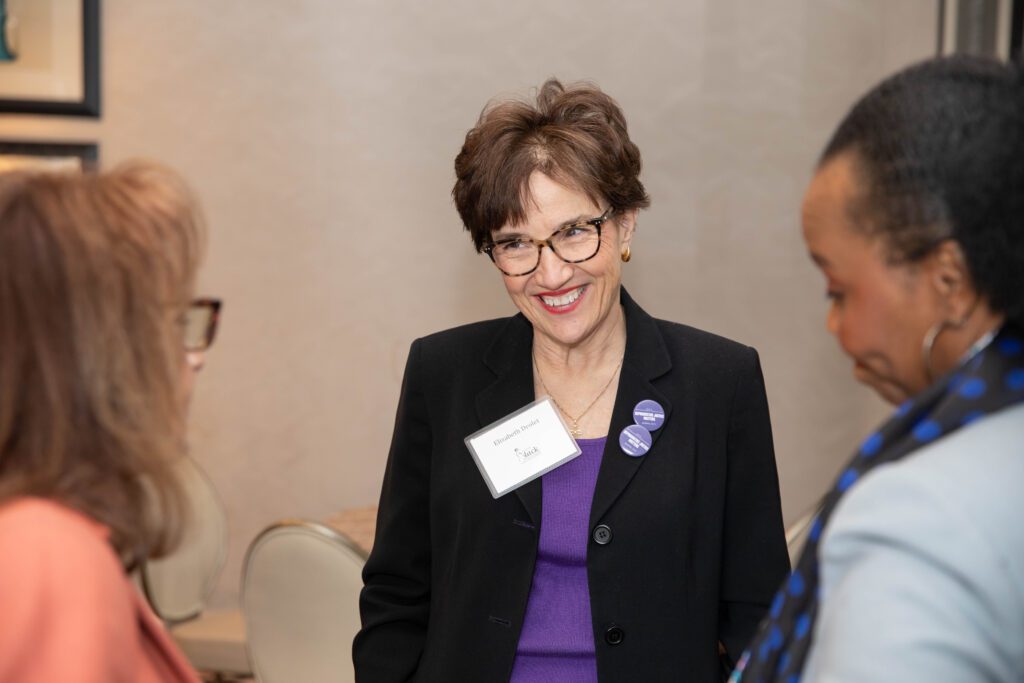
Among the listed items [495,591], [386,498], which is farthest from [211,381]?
[495,591]

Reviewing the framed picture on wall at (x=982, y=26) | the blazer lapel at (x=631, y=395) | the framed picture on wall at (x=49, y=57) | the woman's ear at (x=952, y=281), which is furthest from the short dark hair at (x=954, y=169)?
the framed picture on wall at (x=49, y=57)

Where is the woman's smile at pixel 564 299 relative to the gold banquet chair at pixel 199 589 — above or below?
above

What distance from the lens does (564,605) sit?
6.72ft

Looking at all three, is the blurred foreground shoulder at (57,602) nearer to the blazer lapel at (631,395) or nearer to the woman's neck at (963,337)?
the woman's neck at (963,337)

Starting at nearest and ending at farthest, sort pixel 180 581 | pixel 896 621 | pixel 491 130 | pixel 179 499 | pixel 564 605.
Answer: pixel 896 621 < pixel 179 499 < pixel 564 605 < pixel 491 130 < pixel 180 581

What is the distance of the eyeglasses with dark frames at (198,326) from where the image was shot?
4.38 feet

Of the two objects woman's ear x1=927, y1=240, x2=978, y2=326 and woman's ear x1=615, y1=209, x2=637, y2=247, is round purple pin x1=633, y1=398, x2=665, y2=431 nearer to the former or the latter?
woman's ear x1=615, y1=209, x2=637, y2=247

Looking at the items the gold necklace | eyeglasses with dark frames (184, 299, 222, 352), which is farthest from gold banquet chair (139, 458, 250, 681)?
eyeglasses with dark frames (184, 299, 222, 352)

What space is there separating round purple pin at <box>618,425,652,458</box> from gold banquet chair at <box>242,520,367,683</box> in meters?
0.74

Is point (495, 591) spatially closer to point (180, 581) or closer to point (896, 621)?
point (896, 621)

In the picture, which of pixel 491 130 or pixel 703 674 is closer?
pixel 703 674

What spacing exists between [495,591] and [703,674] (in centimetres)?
42

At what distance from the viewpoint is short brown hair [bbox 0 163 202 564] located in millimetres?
1108

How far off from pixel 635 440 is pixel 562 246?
42cm
